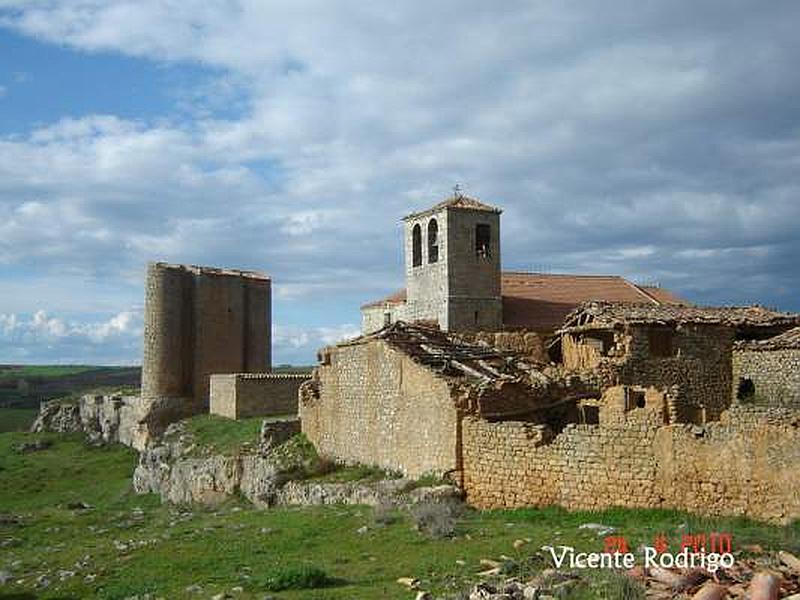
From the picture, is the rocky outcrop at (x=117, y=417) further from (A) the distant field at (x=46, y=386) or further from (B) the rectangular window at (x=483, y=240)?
(A) the distant field at (x=46, y=386)

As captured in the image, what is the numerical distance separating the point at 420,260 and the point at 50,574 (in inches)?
940

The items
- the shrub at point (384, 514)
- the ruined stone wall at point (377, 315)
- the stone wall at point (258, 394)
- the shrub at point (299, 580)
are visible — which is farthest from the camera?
the ruined stone wall at point (377, 315)

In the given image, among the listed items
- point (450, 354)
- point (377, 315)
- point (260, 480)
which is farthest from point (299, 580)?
point (377, 315)

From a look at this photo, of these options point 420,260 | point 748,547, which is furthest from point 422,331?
point 420,260

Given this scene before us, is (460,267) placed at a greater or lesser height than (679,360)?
greater

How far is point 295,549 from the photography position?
42.2 ft

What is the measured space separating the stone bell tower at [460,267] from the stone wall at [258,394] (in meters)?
6.47

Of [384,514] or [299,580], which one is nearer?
[299,580]

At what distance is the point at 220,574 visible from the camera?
11555 millimetres

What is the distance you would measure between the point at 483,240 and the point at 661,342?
13090 mm

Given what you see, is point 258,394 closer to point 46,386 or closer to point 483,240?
point 483,240

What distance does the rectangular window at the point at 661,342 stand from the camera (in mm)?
22547

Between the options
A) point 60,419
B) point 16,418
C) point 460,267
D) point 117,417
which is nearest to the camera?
point 460,267

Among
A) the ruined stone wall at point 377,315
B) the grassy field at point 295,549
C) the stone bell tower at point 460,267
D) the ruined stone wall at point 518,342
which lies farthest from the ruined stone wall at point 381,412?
the ruined stone wall at point 377,315
